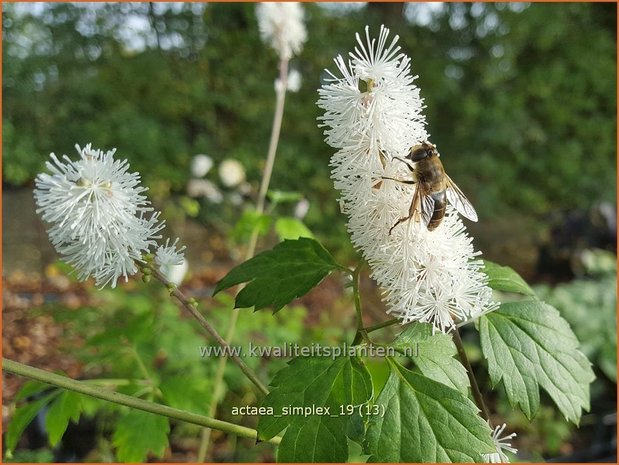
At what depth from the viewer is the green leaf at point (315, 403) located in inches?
23.5

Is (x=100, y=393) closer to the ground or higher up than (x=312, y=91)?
closer to the ground

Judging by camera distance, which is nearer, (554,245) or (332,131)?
(332,131)

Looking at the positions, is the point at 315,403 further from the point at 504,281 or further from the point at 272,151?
the point at 272,151

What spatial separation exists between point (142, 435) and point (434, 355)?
0.59 m

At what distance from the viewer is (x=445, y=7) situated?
4.93 metres

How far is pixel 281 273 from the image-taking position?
75 cm

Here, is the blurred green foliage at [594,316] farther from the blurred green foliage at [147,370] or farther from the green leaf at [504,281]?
the green leaf at [504,281]

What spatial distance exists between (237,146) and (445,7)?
2.15m

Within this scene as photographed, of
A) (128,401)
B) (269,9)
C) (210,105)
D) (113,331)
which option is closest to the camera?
(128,401)

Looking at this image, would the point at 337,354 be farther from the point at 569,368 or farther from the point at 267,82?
the point at 267,82

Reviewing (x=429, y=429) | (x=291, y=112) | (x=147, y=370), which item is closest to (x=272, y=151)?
(x=147, y=370)

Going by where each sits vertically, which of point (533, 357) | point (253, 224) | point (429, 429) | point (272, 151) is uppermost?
point (272, 151)

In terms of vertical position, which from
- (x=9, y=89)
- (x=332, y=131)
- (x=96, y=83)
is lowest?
(x=332, y=131)

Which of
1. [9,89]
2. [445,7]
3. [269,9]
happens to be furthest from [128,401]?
[445,7]
